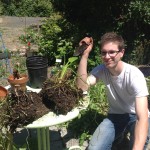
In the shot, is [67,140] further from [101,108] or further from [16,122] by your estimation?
[16,122]

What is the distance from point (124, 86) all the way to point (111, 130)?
1.86ft

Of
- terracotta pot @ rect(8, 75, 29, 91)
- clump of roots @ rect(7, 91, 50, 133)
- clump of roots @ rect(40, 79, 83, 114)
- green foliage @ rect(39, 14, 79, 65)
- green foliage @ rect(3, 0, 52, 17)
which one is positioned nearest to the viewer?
clump of roots @ rect(7, 91, 50, 133)

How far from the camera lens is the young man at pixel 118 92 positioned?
3.04 metres

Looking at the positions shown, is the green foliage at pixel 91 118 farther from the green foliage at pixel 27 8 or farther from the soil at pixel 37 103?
the green foliage at pixel 27 8

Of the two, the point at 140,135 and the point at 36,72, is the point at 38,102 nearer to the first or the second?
the point at 36,72

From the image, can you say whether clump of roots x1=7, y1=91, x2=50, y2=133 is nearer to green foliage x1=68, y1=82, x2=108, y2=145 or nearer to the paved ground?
the paved ground

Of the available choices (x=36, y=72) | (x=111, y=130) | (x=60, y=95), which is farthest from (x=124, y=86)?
(x=36, y=72)

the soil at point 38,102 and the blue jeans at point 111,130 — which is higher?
the soil at point 38,102

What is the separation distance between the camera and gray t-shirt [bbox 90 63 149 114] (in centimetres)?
323

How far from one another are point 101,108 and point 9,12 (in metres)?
14.4

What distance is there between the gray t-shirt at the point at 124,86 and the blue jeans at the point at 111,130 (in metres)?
0.08

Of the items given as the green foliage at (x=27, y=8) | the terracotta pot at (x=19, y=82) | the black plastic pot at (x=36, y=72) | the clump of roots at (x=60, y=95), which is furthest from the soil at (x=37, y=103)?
the green foliage at (x=27, y=8)

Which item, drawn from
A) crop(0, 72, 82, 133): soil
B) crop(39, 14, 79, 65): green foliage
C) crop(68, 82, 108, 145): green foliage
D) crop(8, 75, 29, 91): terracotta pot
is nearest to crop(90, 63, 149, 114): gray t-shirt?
crop(0, 72, 82, 133): soil

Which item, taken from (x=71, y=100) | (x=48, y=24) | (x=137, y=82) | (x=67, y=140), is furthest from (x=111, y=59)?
(x=48, y=24)
